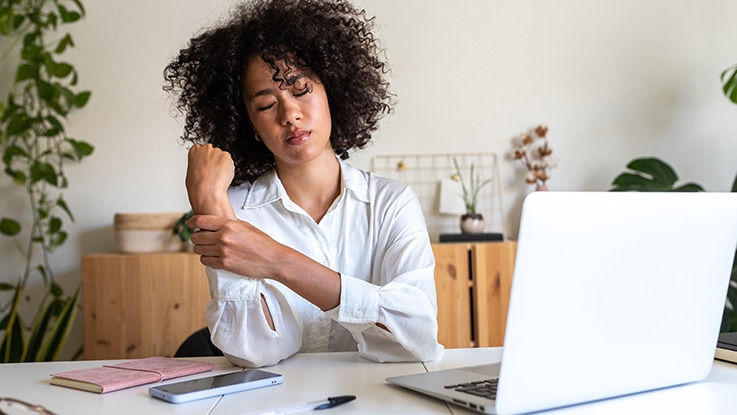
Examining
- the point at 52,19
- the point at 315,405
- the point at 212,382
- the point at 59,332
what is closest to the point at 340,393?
the point at 315,405

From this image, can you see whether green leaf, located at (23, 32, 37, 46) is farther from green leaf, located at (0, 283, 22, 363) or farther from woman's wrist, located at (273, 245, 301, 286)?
woman's wrist, located at (273, 245, 301, 286)

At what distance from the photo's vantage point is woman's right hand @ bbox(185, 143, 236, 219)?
3.98ft

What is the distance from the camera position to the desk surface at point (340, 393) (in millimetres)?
823

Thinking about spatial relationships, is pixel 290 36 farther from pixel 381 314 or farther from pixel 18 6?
pixel 18 6

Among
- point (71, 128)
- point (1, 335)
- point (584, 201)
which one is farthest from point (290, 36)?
point (1, 335)

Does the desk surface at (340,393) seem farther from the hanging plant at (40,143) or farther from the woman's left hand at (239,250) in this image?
the hanging plant at (40,143)

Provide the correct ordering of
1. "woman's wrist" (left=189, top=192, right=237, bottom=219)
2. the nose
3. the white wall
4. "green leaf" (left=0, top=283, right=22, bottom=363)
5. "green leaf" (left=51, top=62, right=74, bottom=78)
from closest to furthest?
"woman's wrist" (left=189, top=192, right=237, bottom=219) → the nose → "green leaf" (left=0, top=283, right=22, bottom=363) → "green leaf" (left=51, top=62, right=74, bottom=78) → the white wall

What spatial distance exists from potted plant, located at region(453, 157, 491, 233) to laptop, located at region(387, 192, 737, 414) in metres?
2.03

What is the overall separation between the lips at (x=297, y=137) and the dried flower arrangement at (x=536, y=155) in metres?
1.86

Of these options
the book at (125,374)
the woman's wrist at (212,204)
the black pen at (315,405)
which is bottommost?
the book at (125,374)

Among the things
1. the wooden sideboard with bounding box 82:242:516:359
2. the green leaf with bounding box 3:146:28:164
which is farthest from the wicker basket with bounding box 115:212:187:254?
the green leaf with bounding box 3:146:28:164

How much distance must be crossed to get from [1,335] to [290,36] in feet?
8.10

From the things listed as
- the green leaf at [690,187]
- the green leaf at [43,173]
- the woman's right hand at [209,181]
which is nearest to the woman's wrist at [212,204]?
the woman's right hand at [209,181]

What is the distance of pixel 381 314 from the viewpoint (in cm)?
119
